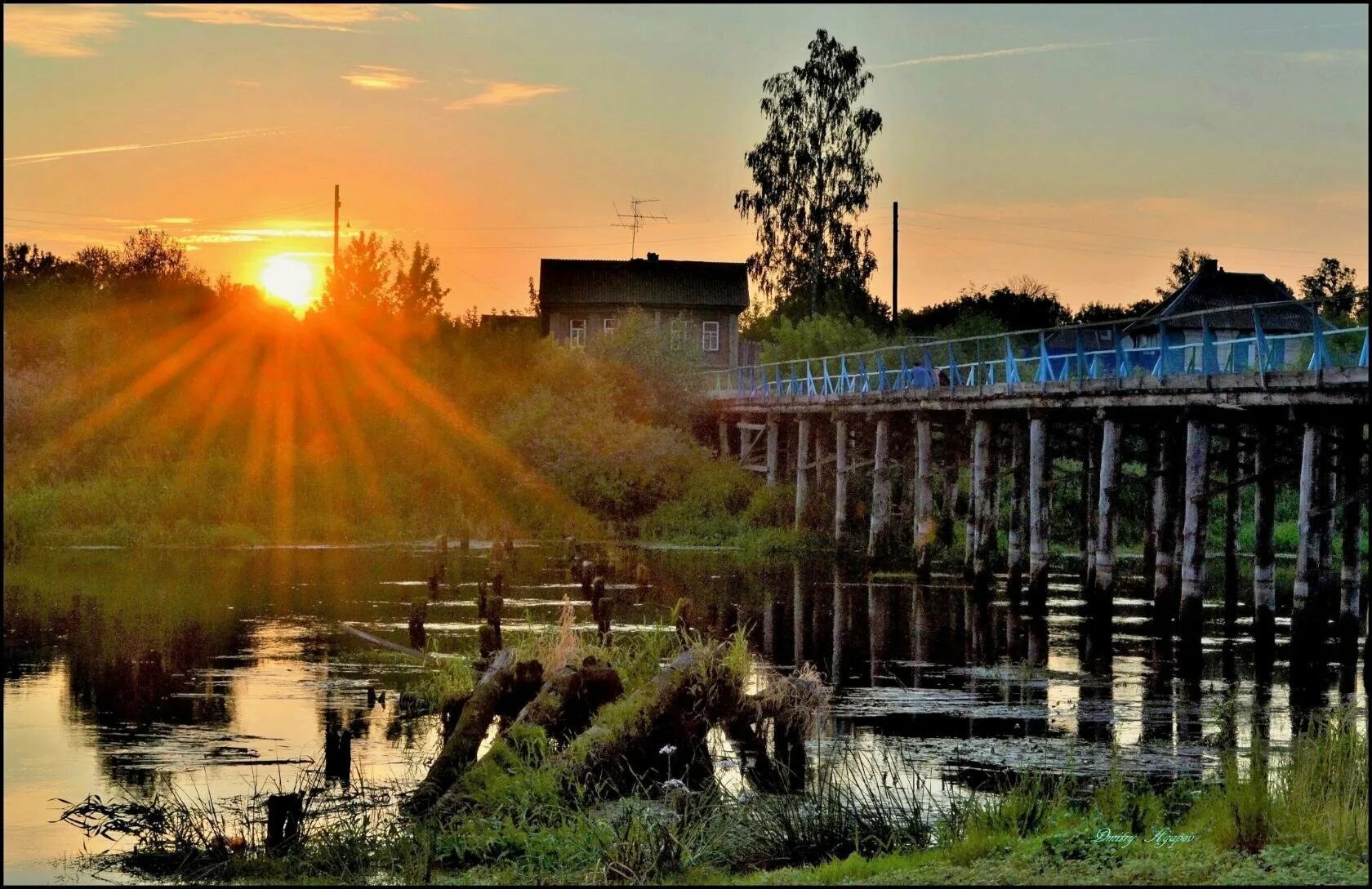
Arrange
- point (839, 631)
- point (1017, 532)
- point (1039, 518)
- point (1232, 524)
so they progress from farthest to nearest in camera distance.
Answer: point (1017, 532), point (1232, 524), point (1039, 518), point (839, 631)

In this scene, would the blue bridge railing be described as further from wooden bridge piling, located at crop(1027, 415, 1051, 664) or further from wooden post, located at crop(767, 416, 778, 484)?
wooden bridge piling, located at crop(1027, 415, 1051, 664)

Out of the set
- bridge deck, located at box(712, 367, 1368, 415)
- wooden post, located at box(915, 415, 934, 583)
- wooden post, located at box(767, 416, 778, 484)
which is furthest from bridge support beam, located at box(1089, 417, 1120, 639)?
wooden post, located at box(767, 416, 778, 484)

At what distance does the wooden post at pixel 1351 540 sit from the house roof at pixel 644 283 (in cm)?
4512

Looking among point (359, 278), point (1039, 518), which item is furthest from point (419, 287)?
point (1039, 518)

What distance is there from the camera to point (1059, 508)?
159 ft

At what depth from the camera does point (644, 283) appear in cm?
7125

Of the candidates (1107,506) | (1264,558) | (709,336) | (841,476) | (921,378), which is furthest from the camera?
(709,336)

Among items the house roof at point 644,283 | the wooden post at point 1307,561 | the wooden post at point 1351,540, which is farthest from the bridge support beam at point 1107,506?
the house roof at point 644,283

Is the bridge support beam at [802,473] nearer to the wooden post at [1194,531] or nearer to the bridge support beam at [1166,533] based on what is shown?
the bridge support beam at [1166,533]

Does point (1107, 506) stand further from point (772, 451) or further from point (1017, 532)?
point (772, 451)

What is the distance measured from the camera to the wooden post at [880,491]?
40.7 m

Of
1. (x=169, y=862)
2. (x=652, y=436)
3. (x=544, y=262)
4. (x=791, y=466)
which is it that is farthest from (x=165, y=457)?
(x=169, y=862)

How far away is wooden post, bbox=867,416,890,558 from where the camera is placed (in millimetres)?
40688

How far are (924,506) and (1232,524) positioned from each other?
6.75 meters
